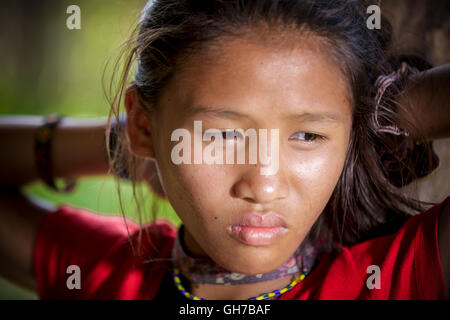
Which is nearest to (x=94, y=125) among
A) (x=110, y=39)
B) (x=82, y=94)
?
(x=110, y=39)

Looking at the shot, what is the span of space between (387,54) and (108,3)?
2.05ft

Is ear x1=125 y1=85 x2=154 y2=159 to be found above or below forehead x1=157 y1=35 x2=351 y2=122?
below

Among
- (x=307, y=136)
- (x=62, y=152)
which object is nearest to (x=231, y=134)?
(x=307, y=136)

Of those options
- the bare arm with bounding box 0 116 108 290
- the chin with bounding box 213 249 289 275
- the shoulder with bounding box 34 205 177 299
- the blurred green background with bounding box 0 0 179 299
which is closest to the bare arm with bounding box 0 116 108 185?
the bare arm with bounding box 0 116 108 290

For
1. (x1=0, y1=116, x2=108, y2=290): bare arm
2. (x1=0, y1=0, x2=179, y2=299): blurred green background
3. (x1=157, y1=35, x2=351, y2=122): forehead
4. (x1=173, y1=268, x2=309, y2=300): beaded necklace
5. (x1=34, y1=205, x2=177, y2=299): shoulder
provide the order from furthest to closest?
(x1=0, y1=0, x2=179, y2=299): blurred green background < (x1=0, y1=116, x2=108, y2=290): bare arm < (x1=34, y1=205, x2=177, y2=299): shoulder < (x1=173, y1=268, x2=309, y2=300): beaded necklace < (x1=157, y1=35, x2=351, y2=122): forehead

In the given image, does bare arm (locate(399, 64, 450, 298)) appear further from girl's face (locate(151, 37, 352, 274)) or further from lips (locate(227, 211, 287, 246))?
lips (locate(227, 211, 287, 246))

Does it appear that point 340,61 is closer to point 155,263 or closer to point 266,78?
point 266,78

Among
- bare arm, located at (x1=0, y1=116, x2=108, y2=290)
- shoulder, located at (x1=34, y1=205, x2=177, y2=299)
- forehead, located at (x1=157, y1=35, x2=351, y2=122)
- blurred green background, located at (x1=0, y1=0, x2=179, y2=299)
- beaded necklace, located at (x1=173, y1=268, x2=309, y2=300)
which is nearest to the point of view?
forehead, located at (x1=157, y1=35, x2=351, y2=122)

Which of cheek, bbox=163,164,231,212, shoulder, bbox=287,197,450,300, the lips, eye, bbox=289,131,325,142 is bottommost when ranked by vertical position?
shoulder, bbox=287,197,450,300

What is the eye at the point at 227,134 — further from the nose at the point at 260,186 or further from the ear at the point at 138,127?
the ear at the point at 138,127

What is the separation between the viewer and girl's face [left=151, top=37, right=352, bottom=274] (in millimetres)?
584
